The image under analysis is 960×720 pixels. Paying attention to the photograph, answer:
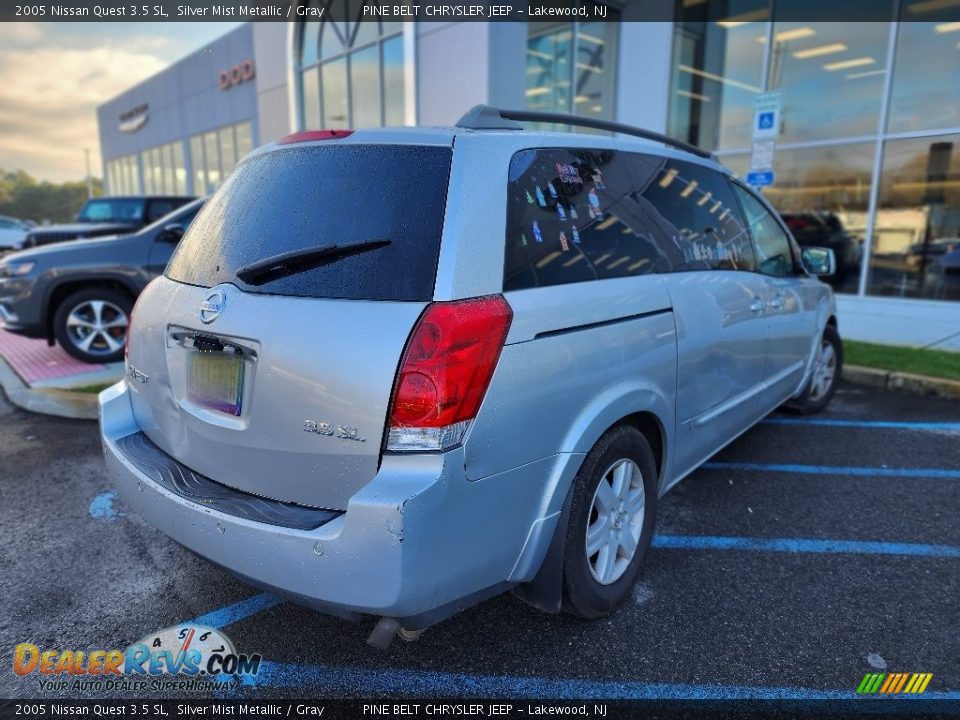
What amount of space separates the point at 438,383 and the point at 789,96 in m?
10.3

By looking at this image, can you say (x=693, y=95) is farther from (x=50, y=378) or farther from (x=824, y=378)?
(x=50, y=378)

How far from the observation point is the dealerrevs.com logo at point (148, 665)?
7.61ft

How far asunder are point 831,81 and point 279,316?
1026 cm

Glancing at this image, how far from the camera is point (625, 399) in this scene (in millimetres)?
2451

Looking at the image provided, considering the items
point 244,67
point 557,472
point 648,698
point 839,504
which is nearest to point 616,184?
point 557,472

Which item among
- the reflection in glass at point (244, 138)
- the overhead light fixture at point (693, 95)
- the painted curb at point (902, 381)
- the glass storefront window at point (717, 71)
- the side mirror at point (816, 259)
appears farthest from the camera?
the reflection in glass at point (244, 138)

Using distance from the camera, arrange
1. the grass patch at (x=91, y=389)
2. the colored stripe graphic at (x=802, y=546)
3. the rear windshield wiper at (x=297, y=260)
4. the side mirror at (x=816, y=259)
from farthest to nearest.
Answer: the grass patch at (x=91, y=389), the side mirror at (x=816, y=259), the colored stripe graphic at (x=802, y=546), the rear windshield wiper at (x=297, y=260)

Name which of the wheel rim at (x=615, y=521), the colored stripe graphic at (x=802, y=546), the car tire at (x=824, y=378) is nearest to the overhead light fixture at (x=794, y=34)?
the car tire at (x=824, y=378)

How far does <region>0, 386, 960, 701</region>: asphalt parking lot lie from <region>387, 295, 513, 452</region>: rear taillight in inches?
40.7

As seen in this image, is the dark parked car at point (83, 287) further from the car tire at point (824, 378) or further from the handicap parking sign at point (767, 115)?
the handicap parking sign at point (767, 115)

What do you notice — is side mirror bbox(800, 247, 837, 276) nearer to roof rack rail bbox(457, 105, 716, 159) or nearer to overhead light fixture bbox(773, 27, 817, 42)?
roof rack rail bbox(457, 105, 716, 159)

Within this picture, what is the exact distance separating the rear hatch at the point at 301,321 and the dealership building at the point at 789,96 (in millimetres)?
6396

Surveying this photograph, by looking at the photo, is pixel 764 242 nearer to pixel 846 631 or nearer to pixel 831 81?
pixel 846 631

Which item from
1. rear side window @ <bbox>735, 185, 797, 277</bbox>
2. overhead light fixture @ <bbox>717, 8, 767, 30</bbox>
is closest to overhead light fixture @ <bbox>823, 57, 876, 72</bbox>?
overhead light fixture @ <bbox>717, 8, 767, 30</bbox>
